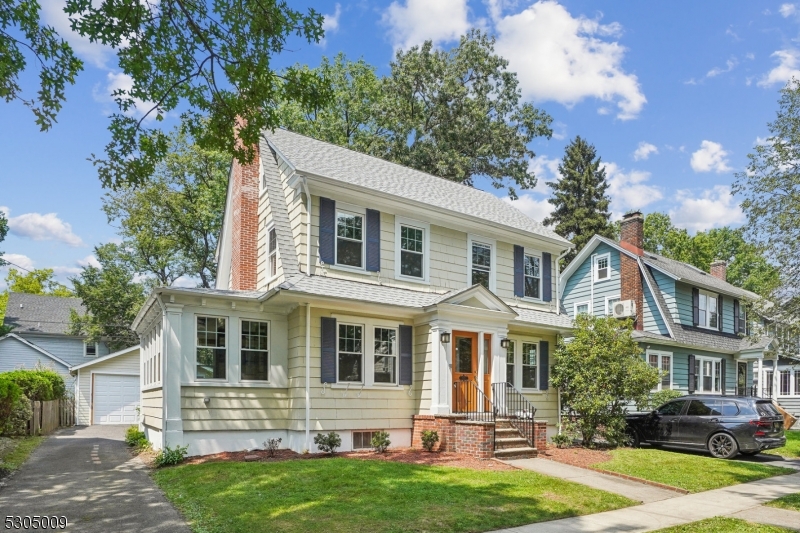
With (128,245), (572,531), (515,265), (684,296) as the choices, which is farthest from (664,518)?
(128,245)

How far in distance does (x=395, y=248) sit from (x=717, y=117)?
8928 millimetres

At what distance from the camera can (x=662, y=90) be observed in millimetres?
15328

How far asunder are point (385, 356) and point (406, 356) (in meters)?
0.53

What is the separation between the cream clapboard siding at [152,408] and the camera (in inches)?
533

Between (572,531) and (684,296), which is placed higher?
(684,296)

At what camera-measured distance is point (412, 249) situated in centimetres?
1560

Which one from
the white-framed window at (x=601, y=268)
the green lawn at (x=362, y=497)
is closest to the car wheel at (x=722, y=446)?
the green lawn at (x=362, y=497)

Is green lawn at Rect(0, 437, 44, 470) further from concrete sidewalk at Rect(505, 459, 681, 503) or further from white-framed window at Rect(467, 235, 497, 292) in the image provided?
white-framed window at Rect(467, 235, 497, 292)

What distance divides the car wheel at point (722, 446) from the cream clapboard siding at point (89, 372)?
24.0 meters

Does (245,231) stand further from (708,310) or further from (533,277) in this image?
(708,310)

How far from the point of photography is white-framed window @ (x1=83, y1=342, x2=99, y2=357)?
3616cm

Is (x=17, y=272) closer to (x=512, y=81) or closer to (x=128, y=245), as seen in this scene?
(x=128, y=245)

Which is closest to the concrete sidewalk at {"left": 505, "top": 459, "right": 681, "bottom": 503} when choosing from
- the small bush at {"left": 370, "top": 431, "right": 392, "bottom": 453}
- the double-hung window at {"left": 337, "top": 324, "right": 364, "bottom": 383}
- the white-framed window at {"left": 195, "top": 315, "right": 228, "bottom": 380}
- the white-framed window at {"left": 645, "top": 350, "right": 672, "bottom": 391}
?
the small bush at {"left": 370, "top": 431, "right": 392, "bottom": 453}

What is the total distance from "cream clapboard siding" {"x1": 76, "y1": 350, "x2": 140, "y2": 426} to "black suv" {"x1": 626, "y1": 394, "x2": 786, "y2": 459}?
75.2 ft
